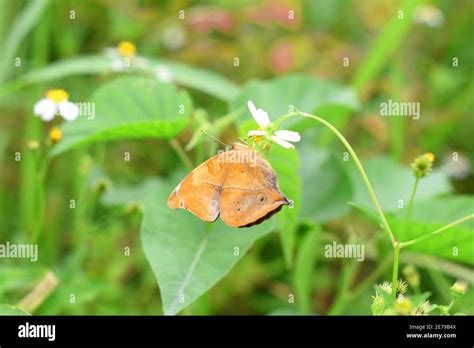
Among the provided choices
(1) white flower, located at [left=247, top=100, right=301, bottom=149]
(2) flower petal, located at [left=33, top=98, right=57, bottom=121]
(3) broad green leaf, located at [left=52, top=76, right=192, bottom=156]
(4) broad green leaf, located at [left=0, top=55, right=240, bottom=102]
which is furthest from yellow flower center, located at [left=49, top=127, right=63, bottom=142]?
(1) white flower, located at [left=247, top=100, right=301, bottom=149]

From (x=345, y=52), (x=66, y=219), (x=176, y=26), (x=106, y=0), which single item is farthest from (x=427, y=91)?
(x=66, y=219)

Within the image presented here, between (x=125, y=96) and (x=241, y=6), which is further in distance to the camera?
(x=241, y=6)

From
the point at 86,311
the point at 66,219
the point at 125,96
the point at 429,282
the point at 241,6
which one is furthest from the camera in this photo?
the point at 241,6

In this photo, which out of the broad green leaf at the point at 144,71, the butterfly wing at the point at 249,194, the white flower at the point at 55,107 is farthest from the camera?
the broad green leaf at the point at 144,71

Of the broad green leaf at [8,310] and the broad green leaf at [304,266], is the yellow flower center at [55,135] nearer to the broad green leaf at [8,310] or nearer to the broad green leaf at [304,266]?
the broad green leaf at [8,310]

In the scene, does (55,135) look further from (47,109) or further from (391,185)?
(391,185)

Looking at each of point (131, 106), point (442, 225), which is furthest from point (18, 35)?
point (442, 225)

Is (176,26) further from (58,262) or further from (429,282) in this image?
(429,282)

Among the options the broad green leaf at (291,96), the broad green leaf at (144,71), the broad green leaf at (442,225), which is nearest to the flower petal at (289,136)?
the broad green leaf at (442,225)
